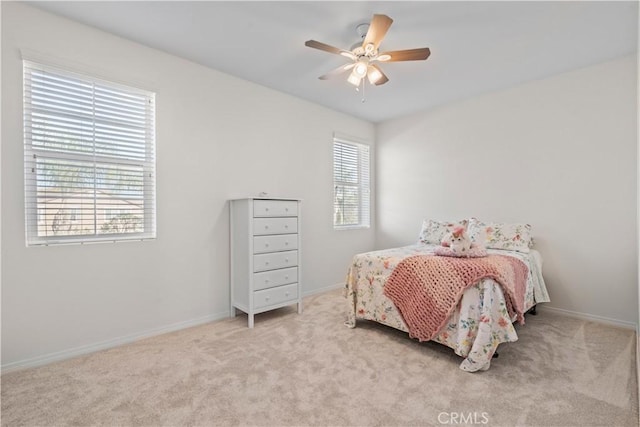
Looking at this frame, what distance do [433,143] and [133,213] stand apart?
358 centimetres

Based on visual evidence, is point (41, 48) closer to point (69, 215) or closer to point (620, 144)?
point (69, 215)

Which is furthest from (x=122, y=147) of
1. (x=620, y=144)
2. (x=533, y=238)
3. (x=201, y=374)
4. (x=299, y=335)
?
(x=620, y=144)

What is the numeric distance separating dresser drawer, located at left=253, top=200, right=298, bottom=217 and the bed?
2.74 ft

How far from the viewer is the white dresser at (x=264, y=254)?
2.81m

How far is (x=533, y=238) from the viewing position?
127 inches

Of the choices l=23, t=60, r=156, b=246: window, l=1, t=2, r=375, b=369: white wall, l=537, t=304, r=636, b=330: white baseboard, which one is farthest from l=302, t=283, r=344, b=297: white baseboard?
l=537, t=304, r=636, b=330: white baseboard

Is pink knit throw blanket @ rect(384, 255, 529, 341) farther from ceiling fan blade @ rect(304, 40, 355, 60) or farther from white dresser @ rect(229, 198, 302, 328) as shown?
ceiling fan blade @ rect(304, 40, 355, 60)

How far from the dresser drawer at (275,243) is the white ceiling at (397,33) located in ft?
5.44

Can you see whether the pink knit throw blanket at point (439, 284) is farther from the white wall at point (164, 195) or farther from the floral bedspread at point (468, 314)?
the white wall at point (164, 195)

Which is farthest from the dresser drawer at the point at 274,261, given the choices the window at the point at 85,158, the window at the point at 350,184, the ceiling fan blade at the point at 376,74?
the ceiling fan blade at the point at 376,74

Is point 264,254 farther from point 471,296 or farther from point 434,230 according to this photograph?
point 434,230

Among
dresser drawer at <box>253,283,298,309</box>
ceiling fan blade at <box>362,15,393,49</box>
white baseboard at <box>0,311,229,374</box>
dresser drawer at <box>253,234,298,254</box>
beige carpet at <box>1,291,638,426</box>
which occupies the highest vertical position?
ceiling fan blade at <box>362,15,393,49</box>

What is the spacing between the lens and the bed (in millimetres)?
1983

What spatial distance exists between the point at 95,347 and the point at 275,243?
5.32ft
